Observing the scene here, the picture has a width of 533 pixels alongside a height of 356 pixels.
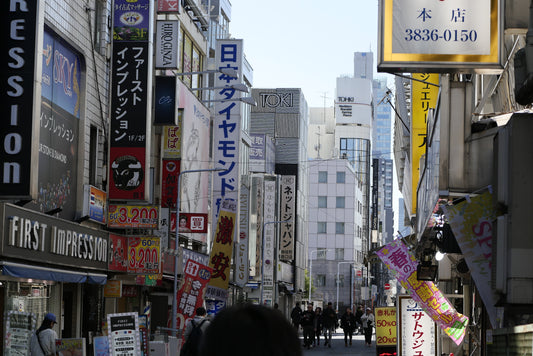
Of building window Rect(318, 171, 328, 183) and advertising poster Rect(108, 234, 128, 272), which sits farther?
building window Rect(318, 171, 328, 183)

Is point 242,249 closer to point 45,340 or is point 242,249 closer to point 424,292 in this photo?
point 45,340

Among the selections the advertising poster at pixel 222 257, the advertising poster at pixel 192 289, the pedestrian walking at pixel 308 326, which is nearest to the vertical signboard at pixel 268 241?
the pedestrian walking at pixel 308 326

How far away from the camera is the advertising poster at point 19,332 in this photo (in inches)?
718

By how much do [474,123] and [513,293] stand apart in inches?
140

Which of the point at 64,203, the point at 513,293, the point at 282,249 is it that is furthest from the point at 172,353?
the point at 282,249

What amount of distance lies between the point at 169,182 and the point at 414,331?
75.3 feet

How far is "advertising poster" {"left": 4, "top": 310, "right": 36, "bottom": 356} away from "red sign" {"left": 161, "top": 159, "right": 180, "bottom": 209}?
2277 cm

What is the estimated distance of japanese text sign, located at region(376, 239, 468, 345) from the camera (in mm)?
15547

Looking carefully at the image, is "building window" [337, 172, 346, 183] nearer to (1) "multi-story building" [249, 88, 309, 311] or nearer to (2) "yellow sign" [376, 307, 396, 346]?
(1) "multi-story building" [249, 88, 309, 311]

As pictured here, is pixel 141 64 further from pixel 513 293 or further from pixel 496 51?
pixel 513 293

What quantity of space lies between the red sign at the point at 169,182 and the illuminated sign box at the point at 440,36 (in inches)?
1216

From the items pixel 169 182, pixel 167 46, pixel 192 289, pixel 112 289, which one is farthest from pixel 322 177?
pixel 192 289

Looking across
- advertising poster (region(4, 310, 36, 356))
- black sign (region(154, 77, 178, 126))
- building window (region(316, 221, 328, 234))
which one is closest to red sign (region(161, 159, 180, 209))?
black sign (region(154, 77, 178, 126))

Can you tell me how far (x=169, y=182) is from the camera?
136 ft
